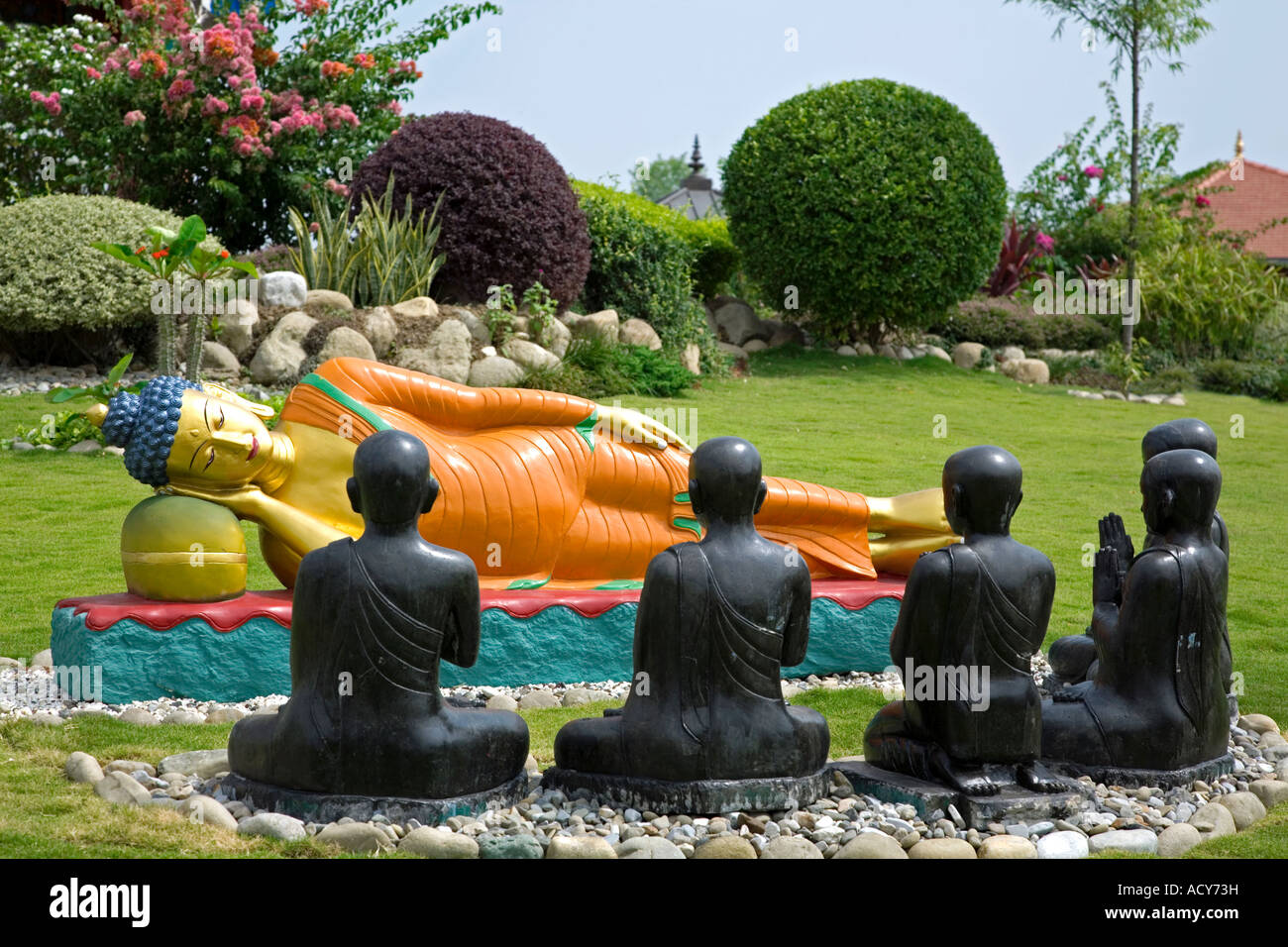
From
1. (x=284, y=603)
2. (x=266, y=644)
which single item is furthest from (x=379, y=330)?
(x=266, y=644)

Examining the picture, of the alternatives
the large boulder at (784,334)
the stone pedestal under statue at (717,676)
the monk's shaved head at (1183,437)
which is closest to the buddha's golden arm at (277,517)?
the stone pedestal under statue at (717,676)

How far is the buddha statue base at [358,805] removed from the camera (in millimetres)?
3963

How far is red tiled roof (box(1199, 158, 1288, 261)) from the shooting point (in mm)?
31669

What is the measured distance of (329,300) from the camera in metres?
12.5

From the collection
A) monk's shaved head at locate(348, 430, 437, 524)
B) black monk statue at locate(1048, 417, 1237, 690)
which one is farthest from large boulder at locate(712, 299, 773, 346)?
monk's shaved head at locate(348, 430, 437, 524)

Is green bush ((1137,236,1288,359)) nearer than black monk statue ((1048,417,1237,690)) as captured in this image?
No

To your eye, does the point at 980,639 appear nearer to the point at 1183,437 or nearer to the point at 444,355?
the point at 1183,437

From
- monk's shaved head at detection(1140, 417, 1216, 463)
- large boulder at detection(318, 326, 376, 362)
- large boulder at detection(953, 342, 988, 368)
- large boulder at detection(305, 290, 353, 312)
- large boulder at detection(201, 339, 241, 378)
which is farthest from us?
large boulder at detection(953, 342, 988, 368)

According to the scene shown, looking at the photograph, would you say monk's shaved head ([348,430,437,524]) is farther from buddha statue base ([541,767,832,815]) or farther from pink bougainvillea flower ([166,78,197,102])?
pink bougainvillea flower ([166,78,197,102])

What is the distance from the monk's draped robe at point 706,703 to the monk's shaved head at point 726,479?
0.51 ft

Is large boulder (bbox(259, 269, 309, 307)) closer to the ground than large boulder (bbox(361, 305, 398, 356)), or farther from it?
farther from it

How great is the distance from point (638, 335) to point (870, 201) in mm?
3853

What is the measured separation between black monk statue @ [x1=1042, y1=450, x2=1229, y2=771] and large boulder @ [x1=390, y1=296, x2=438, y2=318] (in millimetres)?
8802

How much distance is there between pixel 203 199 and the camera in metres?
17.3
